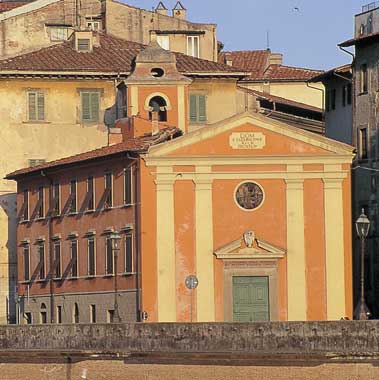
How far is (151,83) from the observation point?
3629 inches

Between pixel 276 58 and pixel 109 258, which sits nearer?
pixel 109 258

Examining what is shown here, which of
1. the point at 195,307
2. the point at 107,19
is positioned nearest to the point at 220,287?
Answer: the point at 195,307

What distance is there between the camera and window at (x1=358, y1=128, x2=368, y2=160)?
290ft

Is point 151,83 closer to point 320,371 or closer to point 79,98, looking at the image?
point 79,98

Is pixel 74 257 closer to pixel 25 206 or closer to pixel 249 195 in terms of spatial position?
pixel 25 206

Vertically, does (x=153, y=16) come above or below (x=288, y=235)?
above

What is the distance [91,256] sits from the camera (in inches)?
3290

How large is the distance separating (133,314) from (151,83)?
50.8 ft

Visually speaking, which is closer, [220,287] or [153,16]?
[220,287]

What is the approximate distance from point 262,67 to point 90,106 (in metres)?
21.2

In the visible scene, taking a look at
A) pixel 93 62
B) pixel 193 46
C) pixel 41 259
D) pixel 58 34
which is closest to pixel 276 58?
pixel 193 46

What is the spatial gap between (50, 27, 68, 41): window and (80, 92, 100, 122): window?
24.3 ft

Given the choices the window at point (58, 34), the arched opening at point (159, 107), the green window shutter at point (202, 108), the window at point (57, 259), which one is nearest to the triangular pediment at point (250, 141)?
the window at point (57, 259)

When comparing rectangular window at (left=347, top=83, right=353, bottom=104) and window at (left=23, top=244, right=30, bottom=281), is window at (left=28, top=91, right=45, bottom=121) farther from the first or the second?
rectangular window at (left=347, top=83, right=353, bottom=104)
